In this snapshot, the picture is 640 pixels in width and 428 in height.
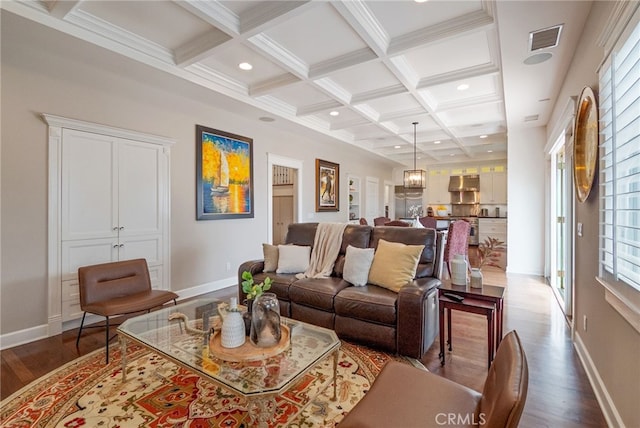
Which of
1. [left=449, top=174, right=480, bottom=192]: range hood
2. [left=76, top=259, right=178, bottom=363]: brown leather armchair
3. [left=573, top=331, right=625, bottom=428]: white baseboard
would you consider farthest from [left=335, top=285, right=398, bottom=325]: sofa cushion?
[left=449, top=174, right=480, bottom=192]: range hood

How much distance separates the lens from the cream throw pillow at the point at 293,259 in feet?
10.8

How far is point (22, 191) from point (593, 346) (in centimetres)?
483

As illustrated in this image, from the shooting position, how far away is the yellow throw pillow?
265 cm

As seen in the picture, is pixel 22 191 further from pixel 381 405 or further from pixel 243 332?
pixel 381 405

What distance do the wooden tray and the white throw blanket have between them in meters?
1.42

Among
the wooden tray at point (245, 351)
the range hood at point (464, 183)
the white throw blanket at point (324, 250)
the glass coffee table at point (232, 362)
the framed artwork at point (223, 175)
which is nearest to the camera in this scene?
the glass coffee table at point (232, 362)

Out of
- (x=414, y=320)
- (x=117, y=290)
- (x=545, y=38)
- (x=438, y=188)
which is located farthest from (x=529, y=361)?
(x=438, y=188)

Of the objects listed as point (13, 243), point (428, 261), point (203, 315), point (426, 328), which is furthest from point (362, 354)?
point (13, 243)

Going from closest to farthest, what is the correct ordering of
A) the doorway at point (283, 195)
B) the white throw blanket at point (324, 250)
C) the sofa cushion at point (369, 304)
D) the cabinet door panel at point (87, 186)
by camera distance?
the sofa cushion at point (369, 304), the cabinet door panel at point (87, 186), the white throw blanket at point (324, 250), the doorway at point (283, 195)

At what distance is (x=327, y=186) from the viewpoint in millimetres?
6699

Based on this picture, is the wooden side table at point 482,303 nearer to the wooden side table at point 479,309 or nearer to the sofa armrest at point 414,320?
the wooden side table at point 479,309

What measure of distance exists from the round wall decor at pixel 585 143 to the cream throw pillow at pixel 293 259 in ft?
8.35

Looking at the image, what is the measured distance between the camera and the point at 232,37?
2707mm

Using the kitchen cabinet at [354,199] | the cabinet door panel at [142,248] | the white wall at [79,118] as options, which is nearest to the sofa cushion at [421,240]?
the white wall at [79,118]
